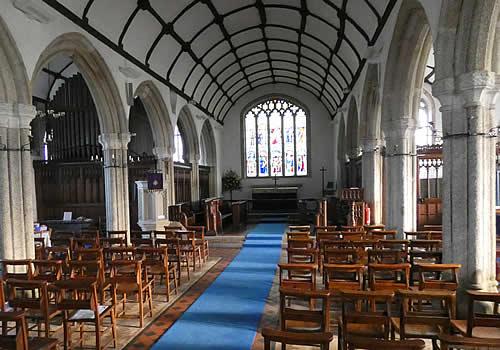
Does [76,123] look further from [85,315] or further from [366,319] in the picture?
[366,319]

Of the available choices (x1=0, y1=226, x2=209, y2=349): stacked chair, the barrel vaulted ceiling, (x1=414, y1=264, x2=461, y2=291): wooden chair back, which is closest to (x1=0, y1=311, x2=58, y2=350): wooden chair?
(x1=0, y1=226, x2=209, y2=349): stacked chair

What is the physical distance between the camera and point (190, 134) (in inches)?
587

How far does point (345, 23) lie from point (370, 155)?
11.5 ft

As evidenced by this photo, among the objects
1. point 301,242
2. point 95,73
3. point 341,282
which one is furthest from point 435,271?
point 95,73

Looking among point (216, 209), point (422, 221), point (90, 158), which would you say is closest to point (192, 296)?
point (216, 209)

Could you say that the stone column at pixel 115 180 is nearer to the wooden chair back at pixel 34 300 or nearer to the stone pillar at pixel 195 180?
the wooden chair back at pixel 34 300

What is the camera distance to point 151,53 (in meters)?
9.60

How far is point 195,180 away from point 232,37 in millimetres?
5986

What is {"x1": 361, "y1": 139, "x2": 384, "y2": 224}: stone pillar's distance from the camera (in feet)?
31.3

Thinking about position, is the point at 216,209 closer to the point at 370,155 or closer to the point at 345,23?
the point at 370,155

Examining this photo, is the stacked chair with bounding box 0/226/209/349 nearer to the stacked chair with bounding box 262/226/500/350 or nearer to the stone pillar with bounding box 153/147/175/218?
the stacked chair with bounding box 262/226/500/350

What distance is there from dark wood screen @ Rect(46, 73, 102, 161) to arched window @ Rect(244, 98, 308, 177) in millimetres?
8934

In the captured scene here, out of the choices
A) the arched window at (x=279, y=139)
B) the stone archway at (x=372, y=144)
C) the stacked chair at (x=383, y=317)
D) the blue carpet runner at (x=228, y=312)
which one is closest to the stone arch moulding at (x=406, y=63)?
the stone archway at (x=372, y=144)

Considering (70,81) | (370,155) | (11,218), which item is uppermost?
(70,81)
